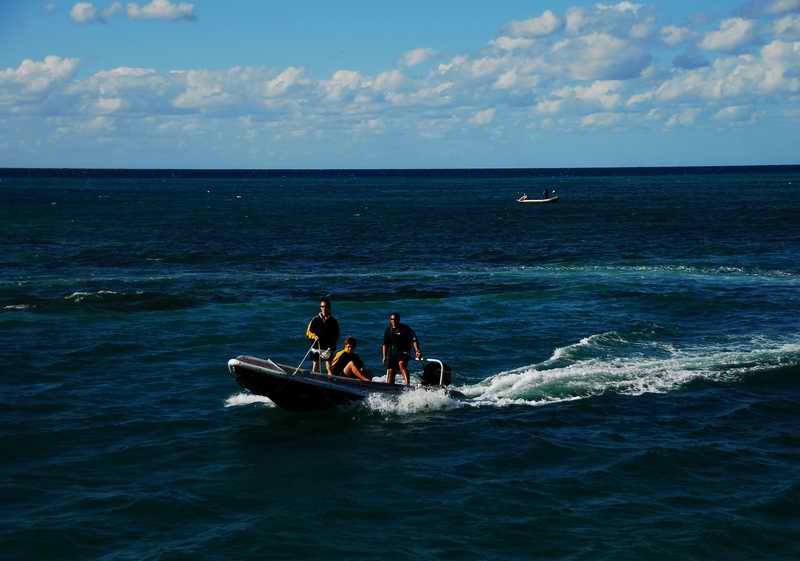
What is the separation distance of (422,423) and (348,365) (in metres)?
A: 2.09

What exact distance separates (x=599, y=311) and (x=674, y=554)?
1925 centimetres

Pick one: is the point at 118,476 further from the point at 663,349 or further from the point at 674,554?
the point at 663,349

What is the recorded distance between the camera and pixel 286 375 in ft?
61.7

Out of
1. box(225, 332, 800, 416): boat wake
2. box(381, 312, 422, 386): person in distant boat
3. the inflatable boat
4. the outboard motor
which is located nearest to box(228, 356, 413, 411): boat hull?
the inflatable boat

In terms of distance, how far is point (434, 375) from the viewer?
20.2 metres

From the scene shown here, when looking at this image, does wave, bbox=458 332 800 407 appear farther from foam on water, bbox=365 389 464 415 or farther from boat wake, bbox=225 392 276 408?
boat wake, bbox=225 392 276 408

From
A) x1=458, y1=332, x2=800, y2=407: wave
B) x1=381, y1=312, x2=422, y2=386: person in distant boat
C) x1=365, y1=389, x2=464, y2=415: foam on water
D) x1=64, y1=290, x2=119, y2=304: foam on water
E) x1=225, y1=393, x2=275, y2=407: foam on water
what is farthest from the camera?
x1=64, y1=290, x2=119, y2=304: foam on water

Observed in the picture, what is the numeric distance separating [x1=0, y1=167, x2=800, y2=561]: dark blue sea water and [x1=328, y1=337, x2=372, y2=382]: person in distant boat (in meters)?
0.73

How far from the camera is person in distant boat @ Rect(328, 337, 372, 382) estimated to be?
64.6 feet

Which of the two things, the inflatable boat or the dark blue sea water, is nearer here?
the dark blue sea water

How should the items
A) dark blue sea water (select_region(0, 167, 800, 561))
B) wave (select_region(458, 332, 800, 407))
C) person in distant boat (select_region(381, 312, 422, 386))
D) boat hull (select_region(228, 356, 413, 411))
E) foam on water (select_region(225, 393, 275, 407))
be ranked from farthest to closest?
wave (select_region(458, 332, 800, 407)) → foam on water (select_region(225, 393, 275, 407)) → person in distant boat (select_region(381, 312, 422, 386)) → boat hull (select_region(228, 356, 413, 411)) → dark blue sea water (select_region(0, 167, 800, 561))

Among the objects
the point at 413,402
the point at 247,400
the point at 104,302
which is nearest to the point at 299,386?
the point at 247,400

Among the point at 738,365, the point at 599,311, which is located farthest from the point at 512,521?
the point at 599,311

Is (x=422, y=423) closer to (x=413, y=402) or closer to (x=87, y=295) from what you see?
(x=413, y=402)
